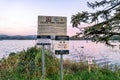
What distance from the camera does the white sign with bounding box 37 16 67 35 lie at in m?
11.9

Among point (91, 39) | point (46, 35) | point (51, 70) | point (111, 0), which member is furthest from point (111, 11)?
point (46, 35)

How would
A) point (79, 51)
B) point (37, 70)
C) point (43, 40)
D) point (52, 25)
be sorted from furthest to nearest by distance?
1. point (79, 51)
2. point (37, 70)
3. point (43, 40)
4. point (52, 25)

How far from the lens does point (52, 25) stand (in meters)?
12.0

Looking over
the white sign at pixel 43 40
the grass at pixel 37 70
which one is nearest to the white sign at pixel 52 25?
the white sign at pixel 43 40

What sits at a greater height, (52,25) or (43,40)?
(52,25)

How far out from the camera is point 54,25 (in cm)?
1199

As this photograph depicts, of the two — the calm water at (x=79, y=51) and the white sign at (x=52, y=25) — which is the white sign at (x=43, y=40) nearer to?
the white sign at (x=52, y=25)

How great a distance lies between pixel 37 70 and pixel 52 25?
4600mm

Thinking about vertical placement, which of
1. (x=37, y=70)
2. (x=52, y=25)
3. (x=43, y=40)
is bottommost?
(x=37, y=70)

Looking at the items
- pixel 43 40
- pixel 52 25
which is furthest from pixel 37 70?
pixel 52 25

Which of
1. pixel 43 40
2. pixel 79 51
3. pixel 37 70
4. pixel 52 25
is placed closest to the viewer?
pixel 52 25

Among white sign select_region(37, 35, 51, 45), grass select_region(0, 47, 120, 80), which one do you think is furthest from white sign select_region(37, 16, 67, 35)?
grass select_region(0, 47, 120, 80)

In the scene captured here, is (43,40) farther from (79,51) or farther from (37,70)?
(79,51)

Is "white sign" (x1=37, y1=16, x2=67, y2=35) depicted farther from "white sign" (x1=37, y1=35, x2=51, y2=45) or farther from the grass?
the grass
